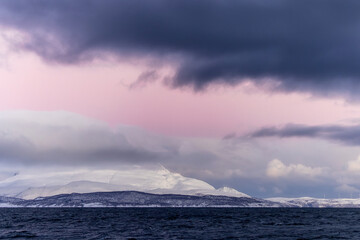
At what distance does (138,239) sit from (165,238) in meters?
6.35

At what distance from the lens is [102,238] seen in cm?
10100

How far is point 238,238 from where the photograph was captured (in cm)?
10150

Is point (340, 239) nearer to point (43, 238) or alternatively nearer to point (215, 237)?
point (215, 237)

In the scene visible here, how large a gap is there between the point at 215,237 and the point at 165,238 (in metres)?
12.2

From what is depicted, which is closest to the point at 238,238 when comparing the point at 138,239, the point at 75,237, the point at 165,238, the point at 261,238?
the point at 261,238

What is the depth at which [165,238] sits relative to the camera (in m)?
101

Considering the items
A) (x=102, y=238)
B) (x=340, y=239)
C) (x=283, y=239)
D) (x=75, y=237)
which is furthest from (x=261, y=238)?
(x=75, y=237)

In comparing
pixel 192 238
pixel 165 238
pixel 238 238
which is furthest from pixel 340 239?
pixel 165 238

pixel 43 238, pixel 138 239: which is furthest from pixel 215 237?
pixel 43 238

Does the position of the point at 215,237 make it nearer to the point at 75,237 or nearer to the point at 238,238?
the point at 238,238

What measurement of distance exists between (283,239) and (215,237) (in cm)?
1586

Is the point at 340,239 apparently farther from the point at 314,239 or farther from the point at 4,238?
the point at 4,238

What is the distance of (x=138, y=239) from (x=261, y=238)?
2829 centimetres

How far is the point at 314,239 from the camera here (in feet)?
329
